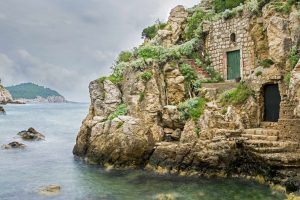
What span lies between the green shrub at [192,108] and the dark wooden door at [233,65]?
14.9 ft

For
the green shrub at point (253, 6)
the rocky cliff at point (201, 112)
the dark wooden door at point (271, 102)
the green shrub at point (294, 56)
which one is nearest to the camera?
the rocky cliff at point (201, 112)

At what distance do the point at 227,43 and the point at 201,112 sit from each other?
721cm

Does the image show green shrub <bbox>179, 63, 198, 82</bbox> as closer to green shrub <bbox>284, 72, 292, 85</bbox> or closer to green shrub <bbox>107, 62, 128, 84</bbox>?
green shrub <bbox>107, 62, 128, 84</bbox>

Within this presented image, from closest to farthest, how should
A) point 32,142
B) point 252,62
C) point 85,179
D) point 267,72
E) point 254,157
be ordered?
point 254,157
point 85,179
point 267,72
point 252,62
point 32,142

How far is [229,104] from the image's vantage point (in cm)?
2247

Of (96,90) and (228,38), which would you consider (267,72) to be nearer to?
(228,38)

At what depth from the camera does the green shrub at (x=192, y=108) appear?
22172mm

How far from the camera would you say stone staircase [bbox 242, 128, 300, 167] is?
17.9 meters

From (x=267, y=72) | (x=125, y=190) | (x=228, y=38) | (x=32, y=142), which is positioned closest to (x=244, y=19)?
(x=228, y=38)

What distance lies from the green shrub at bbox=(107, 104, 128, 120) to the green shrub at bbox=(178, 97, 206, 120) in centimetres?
365

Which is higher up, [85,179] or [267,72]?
[267,72]

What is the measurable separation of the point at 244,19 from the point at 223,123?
28.1 ft

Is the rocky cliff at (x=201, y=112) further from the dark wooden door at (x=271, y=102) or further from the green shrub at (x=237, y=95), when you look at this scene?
the dark wooden door at (x=271, y=102)

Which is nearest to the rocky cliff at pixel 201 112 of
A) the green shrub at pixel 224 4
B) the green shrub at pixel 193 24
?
the green shrub at pixel 193 24
